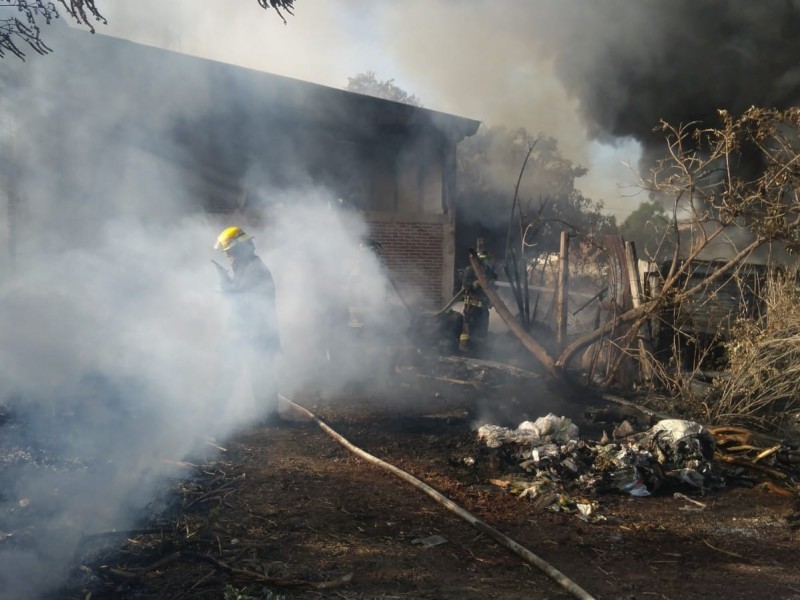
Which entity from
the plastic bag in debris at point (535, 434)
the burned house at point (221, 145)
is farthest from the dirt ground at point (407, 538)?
the burned house at point (221, 145)

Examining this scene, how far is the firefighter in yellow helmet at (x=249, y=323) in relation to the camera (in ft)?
18.6

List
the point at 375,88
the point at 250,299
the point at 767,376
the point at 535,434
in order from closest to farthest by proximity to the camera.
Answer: the point at 535,434, the point at 767,376, the point at 250,299, the point at 375,88

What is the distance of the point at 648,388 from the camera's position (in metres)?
6.45

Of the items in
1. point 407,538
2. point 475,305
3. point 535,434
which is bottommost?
point 407,538

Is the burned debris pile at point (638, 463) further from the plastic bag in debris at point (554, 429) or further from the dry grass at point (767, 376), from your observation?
the dry grass at point (767, 376)

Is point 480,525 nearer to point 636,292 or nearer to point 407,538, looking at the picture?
point 407,538

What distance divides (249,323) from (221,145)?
5135mm

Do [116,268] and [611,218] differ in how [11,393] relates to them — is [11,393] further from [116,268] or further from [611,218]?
[611,218]

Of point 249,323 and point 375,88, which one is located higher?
point 375,88

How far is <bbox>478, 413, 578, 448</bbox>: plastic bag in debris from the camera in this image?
4926 millimetres

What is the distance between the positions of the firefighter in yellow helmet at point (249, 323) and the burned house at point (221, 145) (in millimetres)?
2933

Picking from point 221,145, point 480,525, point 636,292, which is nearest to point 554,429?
point 480,525

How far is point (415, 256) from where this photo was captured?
37.5 ft

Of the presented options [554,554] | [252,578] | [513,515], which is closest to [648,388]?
[513,515]
